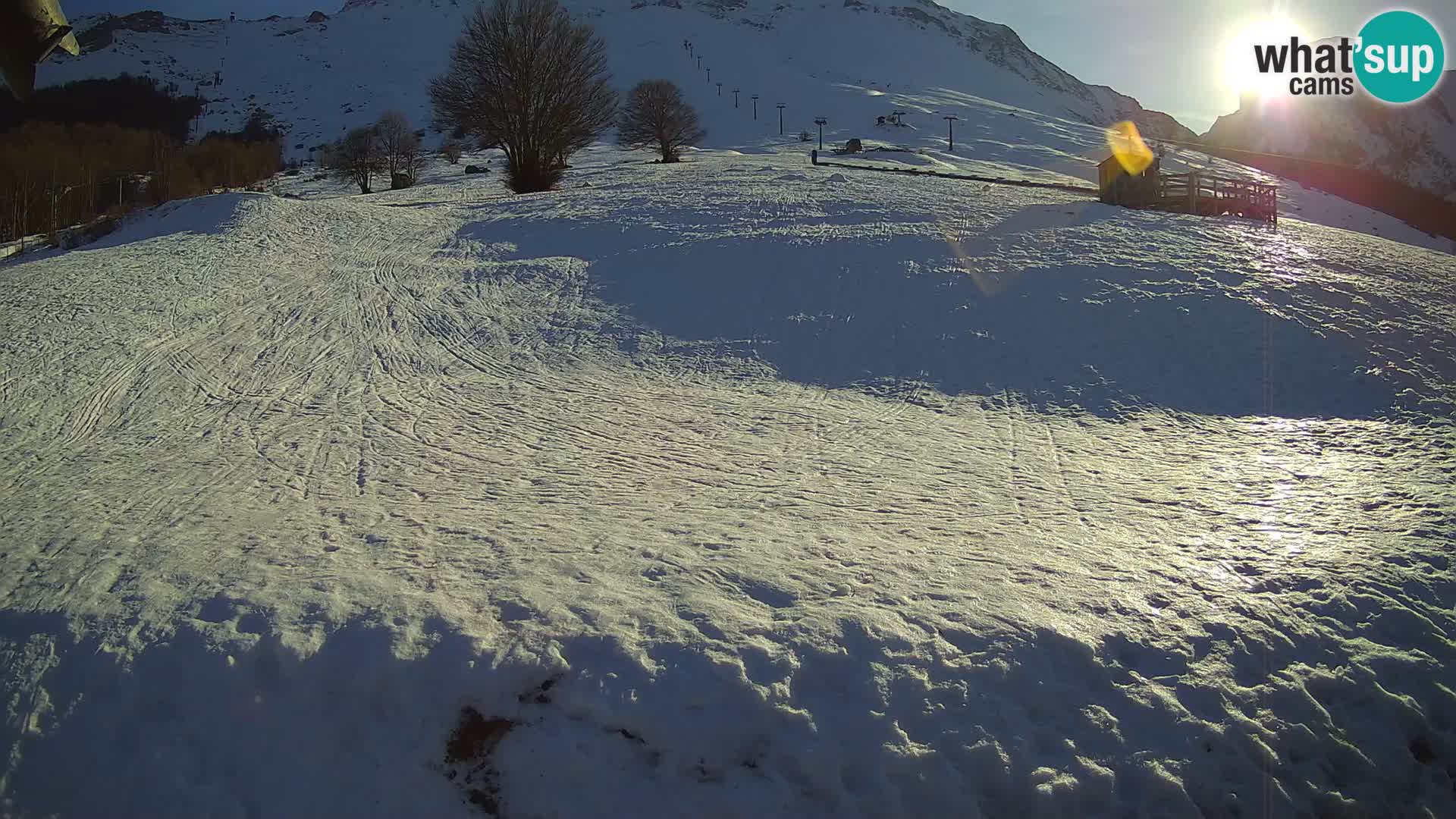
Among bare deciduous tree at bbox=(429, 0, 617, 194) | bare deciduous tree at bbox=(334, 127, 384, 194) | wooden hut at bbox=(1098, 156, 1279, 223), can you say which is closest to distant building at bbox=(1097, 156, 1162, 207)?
wooden hut at bbox=(1098, 156, 1279, 223)

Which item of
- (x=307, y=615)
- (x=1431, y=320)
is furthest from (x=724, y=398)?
(x=1431, y=320)

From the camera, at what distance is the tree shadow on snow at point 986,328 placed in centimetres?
1053

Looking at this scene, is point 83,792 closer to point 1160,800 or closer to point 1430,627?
point 1160,800

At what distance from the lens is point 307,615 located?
489 cm

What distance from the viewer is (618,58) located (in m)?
115

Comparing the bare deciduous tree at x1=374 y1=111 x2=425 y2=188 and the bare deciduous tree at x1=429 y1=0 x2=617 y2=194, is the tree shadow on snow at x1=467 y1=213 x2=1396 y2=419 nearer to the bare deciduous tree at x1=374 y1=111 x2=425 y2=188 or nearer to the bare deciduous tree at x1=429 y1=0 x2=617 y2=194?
the bare deciduous tree at x1=429 y1=0 x2=617 y2=194

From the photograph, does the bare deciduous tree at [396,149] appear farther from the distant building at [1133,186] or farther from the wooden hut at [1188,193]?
the wooden hut at [1188,193]

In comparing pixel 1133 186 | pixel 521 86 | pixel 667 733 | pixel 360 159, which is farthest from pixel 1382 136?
pixel 667 733

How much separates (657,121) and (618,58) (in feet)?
260

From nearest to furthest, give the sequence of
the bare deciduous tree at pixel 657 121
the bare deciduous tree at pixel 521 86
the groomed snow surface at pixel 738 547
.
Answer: the groomed snow surface at pixel 738 547, the bare deciduous tree at pixel 521 86, the bare deciduous tree at pixel 657 121

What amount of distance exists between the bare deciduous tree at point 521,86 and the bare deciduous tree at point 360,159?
1251 centimetres

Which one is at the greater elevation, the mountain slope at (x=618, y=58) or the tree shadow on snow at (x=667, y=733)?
the mountain slope at (x=618, y=58)

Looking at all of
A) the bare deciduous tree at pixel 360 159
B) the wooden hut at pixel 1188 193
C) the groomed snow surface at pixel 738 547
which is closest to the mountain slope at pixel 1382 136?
the wooden hut at pixel 1188 193

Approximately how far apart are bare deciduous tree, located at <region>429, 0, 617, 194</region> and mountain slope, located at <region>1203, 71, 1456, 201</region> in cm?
8856
